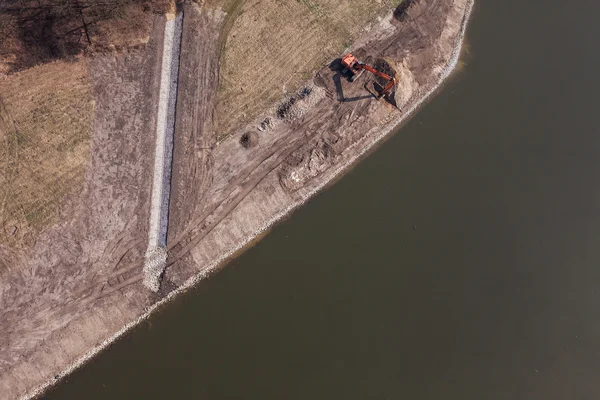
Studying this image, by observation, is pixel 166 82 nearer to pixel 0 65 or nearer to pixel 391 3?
pixel 0 65

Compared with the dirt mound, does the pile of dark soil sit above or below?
above

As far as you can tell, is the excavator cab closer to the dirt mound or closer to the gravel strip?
the dirt mound

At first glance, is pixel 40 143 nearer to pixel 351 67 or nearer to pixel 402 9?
pixel 351 67

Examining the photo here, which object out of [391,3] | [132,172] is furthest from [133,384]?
[391,3]

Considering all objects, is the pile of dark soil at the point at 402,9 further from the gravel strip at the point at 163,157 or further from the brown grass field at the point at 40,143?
the brown grass field at the point at 40,143

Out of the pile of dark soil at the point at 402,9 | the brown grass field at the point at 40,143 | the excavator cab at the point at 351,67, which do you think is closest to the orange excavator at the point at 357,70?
the excavator cab at the point at 351,67

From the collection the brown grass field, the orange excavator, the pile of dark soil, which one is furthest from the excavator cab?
the brown grass field

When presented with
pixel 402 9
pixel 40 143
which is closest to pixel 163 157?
pixel 40 143
